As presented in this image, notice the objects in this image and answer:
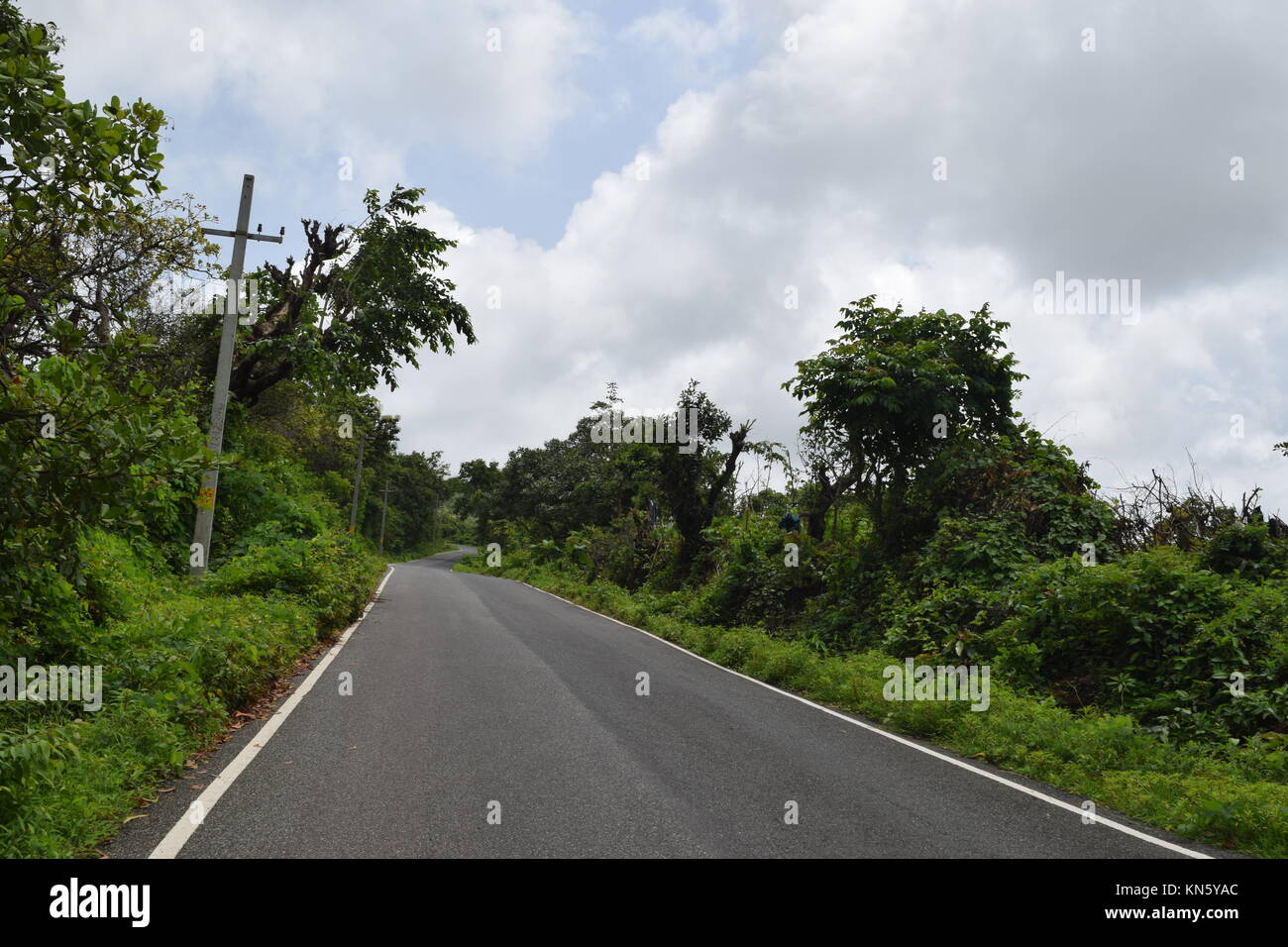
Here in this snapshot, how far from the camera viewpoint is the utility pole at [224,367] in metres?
13.0

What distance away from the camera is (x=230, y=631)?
9016mm

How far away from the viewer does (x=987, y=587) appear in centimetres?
1319

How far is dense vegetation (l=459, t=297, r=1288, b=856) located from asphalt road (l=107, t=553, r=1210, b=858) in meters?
1.11

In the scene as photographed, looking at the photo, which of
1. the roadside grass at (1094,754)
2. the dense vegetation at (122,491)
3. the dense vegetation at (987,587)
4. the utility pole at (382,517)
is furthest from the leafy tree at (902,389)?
the utility pole at (382,517)

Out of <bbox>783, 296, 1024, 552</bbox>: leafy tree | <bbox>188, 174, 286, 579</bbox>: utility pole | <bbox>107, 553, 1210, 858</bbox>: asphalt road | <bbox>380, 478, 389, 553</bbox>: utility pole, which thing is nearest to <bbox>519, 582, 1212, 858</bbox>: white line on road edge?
<bbox>107, 553, 1210, 858</bbox>: asphalt road

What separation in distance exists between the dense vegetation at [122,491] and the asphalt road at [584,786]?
0.54 m

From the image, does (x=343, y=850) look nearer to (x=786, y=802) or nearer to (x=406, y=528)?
(x=786, y=802)

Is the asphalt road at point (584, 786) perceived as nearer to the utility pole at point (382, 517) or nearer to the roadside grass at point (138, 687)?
the roadside grass at point (138, 687)

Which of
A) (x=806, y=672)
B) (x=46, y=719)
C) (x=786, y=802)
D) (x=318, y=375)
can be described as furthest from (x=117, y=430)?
(x=318, y=375)

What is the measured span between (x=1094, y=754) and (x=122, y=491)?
8393 mm

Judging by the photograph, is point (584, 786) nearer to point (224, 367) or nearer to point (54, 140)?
point (54, 140)

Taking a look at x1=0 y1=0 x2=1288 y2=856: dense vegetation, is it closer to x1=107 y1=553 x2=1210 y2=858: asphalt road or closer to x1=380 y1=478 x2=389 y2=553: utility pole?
x1=107 y1=553 x2=1210 y2=858: asphalt road

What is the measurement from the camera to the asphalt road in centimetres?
477

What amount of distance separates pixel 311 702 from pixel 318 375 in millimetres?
12936
